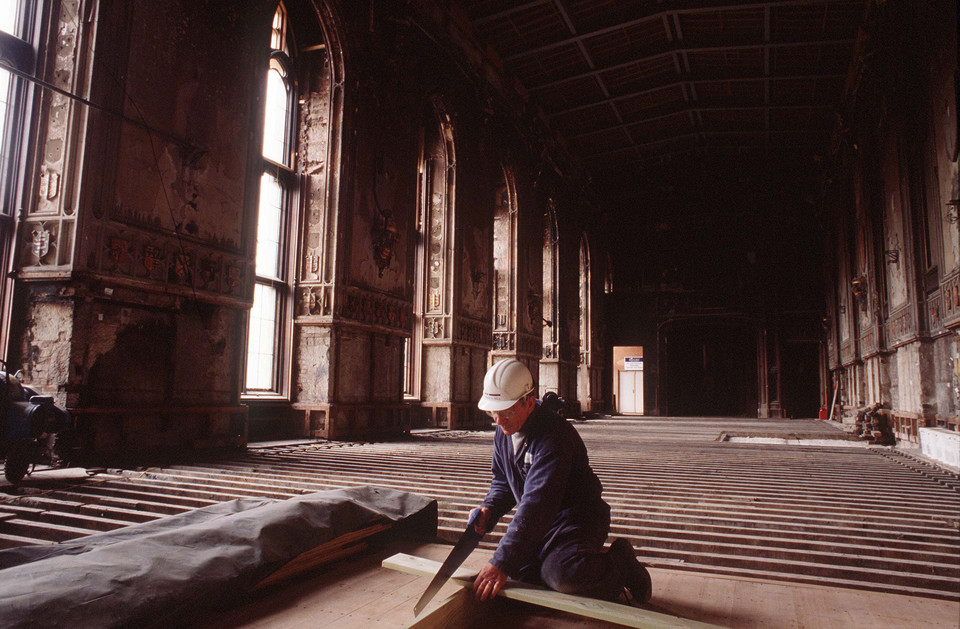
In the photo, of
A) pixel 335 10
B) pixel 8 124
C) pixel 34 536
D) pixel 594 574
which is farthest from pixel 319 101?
pixel 594 574

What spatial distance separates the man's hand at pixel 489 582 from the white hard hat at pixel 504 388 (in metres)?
0.70

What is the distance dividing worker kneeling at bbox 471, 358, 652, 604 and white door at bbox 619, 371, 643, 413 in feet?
98.6

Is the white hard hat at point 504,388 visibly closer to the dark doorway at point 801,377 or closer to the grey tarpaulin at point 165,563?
the grey tarpaulin at point 165,563

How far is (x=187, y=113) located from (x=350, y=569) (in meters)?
6.78

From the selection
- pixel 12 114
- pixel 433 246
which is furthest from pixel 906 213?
pixel 12 114

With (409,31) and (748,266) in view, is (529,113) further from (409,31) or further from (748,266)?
(748,266)

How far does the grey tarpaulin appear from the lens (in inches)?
89.0

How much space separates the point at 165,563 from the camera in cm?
266

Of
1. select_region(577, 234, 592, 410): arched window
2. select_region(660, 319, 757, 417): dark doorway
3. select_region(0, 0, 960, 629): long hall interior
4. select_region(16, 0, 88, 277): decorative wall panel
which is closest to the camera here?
select_region(0, 0, 960, 629): long hall interior

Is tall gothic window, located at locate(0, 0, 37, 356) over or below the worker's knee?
over

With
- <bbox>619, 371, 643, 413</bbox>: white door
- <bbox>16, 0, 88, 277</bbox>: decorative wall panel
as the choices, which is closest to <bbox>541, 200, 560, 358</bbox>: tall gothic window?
<bbox>619, 371, 643, 413</bbox>: white door

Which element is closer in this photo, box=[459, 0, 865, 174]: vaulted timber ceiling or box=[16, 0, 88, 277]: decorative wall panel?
box=[16, 0, 88, 277]: decorative wall panel

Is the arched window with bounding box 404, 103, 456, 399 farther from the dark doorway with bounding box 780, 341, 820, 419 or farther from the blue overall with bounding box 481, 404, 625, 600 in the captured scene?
the dark doorway with bounding box 780, 341, 820, 419

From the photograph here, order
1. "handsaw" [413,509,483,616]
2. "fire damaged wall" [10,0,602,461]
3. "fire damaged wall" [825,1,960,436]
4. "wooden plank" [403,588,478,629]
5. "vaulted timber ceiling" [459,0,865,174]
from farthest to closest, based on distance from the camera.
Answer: "vaulted timber ceiling" [459,0,865,174] < "fire damaged wall" [825,1,960,436] < "fire damaged wall" [10,0,602,461] < "handsaw" [413,509,483,616] < "wooden plank" [403,588,478,629]
